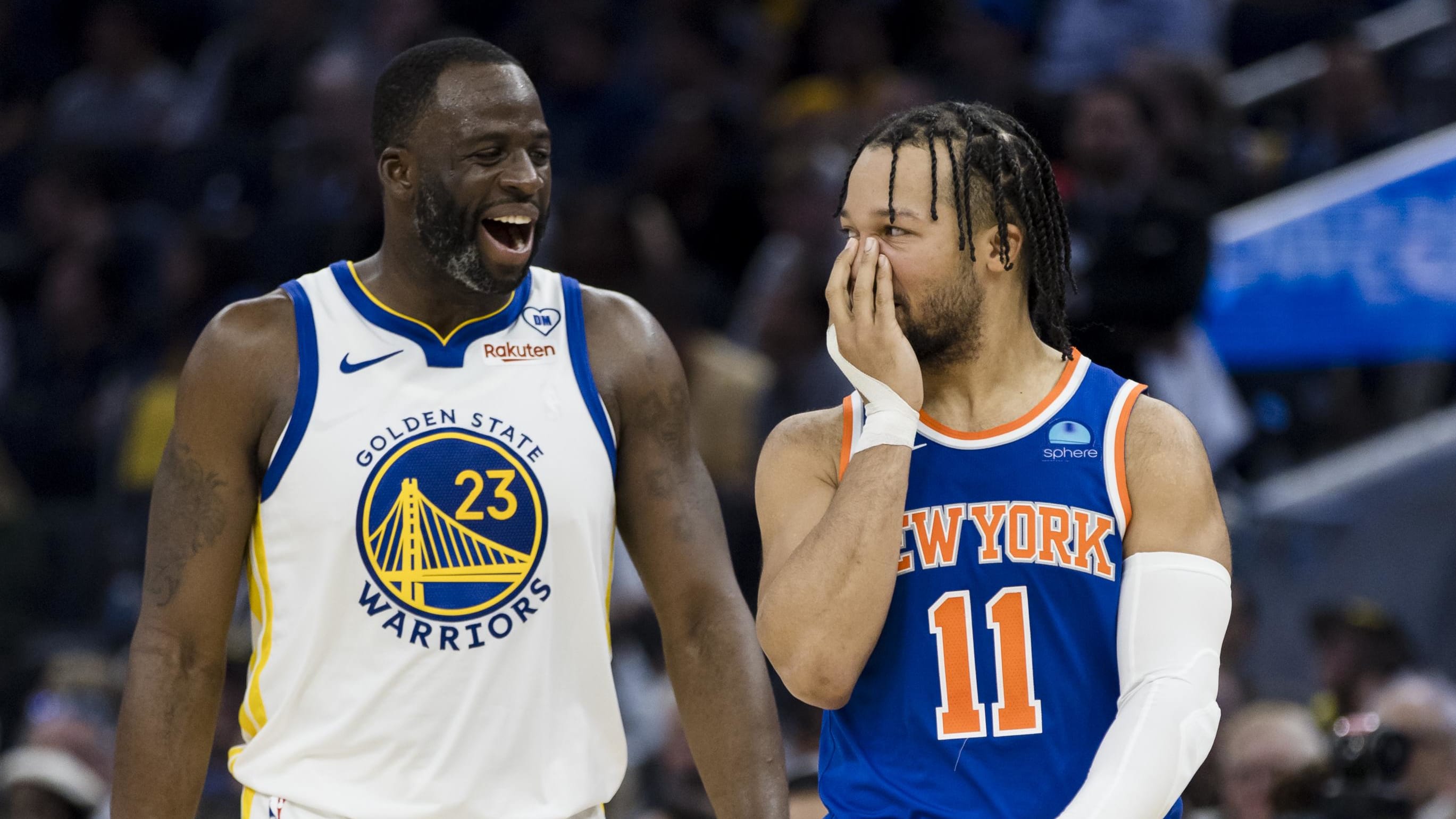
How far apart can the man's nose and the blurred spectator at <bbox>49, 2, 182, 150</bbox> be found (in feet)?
26.0

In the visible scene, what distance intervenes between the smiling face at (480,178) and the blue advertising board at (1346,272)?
166 inches

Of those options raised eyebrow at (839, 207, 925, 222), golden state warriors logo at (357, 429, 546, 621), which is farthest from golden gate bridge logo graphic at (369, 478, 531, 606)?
raised eyebrow at (839, 207, 925, 222)

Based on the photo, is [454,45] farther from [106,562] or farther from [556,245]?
[106,562]

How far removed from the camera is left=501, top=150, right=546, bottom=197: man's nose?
345cm

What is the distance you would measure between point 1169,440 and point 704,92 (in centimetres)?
689

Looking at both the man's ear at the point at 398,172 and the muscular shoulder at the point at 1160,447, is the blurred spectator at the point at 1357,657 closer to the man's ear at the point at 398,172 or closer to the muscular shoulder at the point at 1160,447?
the muscular shoulder at the point at 1160,447

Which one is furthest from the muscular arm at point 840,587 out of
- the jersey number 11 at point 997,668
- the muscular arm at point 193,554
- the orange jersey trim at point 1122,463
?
the muscular arm at point 193,554

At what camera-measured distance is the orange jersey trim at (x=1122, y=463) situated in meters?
2.88

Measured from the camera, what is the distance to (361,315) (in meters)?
3.53

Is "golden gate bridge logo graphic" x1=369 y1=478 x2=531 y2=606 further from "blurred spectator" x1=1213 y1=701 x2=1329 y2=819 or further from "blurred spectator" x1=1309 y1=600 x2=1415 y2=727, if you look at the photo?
"blurred spectator" x1=1309 y1=600 x2=1415 y2=727

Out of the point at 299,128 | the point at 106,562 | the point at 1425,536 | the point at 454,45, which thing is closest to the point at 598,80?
the point at 299,128

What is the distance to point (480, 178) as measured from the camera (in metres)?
3.45

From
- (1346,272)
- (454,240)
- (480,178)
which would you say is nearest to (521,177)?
(480,178)

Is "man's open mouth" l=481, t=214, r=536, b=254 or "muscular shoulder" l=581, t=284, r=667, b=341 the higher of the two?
"man's open mouth" l=481, t=214, r=536, b=254
